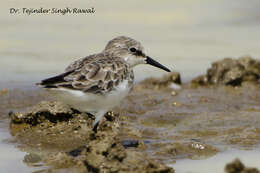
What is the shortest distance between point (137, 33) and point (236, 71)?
3.03 m

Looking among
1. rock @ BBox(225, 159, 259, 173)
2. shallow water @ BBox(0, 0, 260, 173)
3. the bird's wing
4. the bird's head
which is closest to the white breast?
the bird's wing

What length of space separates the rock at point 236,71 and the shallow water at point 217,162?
3.50m

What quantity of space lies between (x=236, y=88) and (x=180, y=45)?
246cm

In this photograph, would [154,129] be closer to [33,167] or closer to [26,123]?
[26,123]

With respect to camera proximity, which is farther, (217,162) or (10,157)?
(10,157)

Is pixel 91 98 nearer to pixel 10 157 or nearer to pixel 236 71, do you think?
pixel 10 157

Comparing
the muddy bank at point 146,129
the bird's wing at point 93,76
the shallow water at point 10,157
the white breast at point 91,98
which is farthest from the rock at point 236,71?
the shallow water at point 10,157

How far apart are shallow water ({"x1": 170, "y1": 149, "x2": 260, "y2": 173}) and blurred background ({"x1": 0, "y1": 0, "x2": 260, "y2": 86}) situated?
432 cm

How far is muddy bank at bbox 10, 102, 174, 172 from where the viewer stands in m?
5.39

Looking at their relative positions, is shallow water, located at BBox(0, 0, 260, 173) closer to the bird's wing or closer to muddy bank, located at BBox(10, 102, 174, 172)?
muddy bank, located at BBox(10, 102, 174, 172)

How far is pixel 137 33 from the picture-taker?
12.4m

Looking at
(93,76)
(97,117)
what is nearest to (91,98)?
(93,76)

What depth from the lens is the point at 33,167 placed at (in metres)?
5.85

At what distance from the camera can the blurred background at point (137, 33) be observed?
36.2ft
